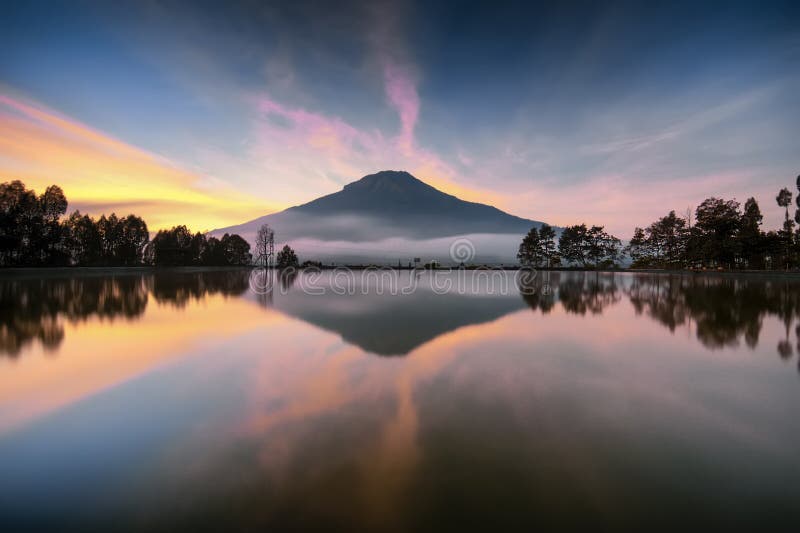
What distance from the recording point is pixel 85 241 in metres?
47.5

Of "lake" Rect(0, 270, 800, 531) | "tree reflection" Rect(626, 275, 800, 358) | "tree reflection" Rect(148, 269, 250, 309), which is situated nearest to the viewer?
"lake" Rect(0, 270, 800, 531)

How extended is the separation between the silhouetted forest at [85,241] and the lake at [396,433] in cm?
4134

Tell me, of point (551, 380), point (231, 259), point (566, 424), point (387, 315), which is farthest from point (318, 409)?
point (231, 259)

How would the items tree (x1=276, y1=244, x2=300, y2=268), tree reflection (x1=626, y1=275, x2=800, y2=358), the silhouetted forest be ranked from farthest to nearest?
tree (x1=276, y1=244, x2=300, y2=268) → the silhouetted forest → tree reflection (x1=626, y1=275, x2=800, y2=358)

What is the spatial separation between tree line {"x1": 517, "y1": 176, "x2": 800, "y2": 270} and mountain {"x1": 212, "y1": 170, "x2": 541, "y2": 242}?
8168 cm

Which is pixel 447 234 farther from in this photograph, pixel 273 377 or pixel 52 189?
pixel 273 377

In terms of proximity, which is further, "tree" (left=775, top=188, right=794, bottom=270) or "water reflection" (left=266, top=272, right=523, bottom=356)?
"tree" (left=775, top=188, right=794, bottom=270)

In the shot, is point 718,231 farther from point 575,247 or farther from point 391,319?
point 391,319

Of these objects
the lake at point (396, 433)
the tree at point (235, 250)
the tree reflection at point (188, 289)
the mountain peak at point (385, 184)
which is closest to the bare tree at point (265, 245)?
the tree at point (235, 250)

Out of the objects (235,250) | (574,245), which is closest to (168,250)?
(235,250)

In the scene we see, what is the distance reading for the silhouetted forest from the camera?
3453 centimetres

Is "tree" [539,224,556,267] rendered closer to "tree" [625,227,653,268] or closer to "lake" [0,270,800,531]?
"tree" [625,227,653,268]

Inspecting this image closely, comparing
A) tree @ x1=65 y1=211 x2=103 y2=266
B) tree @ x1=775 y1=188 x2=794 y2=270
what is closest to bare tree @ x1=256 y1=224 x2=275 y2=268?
tree @ x1=65 y1=211 x2=103 y2=266

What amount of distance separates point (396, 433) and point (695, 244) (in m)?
60.4
